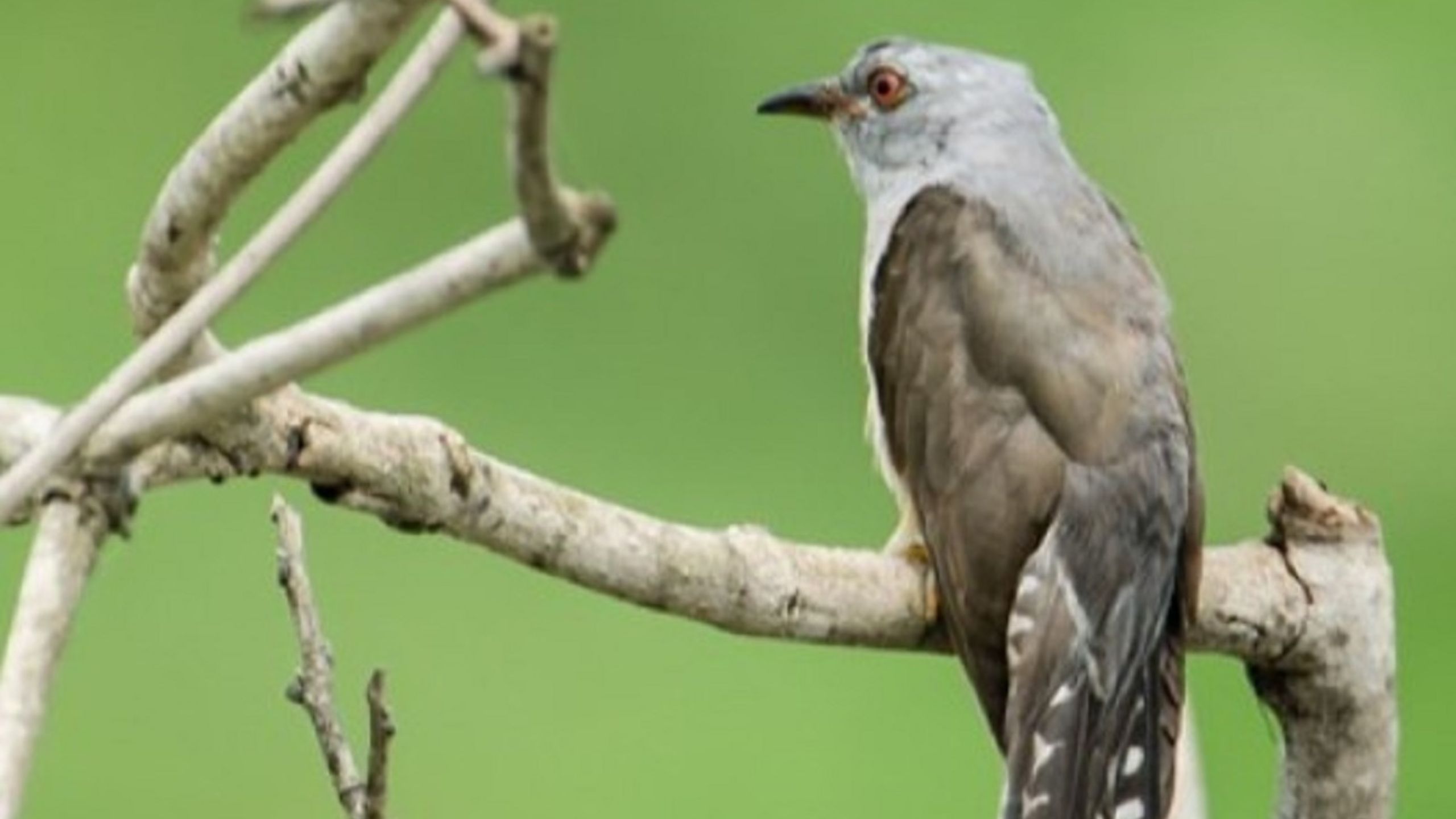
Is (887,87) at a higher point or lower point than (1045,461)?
higher

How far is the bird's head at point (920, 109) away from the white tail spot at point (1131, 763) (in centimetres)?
109

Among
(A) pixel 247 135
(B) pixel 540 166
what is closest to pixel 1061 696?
(A) pixel 247 135

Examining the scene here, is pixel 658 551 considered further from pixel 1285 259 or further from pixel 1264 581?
pixel 1285 259

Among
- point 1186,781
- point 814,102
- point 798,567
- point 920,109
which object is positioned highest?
point 814,102

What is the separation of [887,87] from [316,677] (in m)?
2.42

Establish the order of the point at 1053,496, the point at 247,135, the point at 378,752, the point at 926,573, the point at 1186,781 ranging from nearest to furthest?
the point at 247,135 < the point at 378,752 < the point at 926,573 < the point at 1053,496 < the point at 1186,781

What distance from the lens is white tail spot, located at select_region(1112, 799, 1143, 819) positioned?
20.5ft

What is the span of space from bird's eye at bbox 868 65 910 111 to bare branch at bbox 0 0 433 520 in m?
2.48

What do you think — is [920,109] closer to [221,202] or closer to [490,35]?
[221,202]

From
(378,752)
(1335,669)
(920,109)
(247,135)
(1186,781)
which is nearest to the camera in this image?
(247,135)

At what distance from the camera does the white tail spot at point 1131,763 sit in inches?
249

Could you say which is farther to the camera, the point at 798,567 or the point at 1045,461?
the point at 1045,461

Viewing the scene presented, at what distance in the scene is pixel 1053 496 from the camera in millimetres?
6480

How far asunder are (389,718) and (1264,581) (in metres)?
1.51
